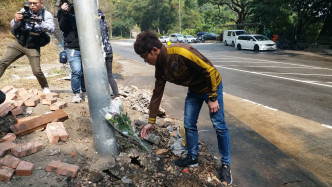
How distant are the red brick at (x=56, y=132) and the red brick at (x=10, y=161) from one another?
0.52 metres

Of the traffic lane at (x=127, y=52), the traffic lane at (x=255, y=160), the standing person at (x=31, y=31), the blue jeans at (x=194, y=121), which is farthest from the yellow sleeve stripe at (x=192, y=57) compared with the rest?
the traffic lane at (x=127, y=52)

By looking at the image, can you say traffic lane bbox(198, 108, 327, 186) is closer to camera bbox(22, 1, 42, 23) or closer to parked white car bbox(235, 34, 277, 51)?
camera bbox(22, 1, 42, 23)

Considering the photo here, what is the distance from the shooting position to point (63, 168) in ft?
8.32

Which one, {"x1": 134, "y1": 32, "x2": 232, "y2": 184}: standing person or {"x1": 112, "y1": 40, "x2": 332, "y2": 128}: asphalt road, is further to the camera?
{"x1": 112, "y1": 40, "x2": 332, "y2": 128}: asphalt road

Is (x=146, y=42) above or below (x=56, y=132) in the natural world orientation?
above

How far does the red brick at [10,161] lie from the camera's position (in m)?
2.54

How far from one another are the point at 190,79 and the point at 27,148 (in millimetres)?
1966

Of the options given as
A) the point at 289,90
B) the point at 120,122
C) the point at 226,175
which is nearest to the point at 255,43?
the point at 289,90

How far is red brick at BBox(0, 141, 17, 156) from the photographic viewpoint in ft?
9.03

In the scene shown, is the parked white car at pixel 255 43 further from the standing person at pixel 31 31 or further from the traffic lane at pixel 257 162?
the standing person at pixel 31 31

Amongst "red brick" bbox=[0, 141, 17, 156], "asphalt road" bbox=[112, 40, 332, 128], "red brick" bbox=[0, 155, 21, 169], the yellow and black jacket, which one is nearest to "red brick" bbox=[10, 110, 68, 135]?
"red brick" bbox=[0, 141, 17, 156]

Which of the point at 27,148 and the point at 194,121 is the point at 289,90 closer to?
the point at 194,121

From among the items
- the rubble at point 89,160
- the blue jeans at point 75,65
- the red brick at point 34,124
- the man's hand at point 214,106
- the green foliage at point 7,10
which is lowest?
the rubble at point 89,160

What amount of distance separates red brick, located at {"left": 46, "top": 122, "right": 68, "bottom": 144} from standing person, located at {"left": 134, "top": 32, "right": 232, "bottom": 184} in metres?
1.10
